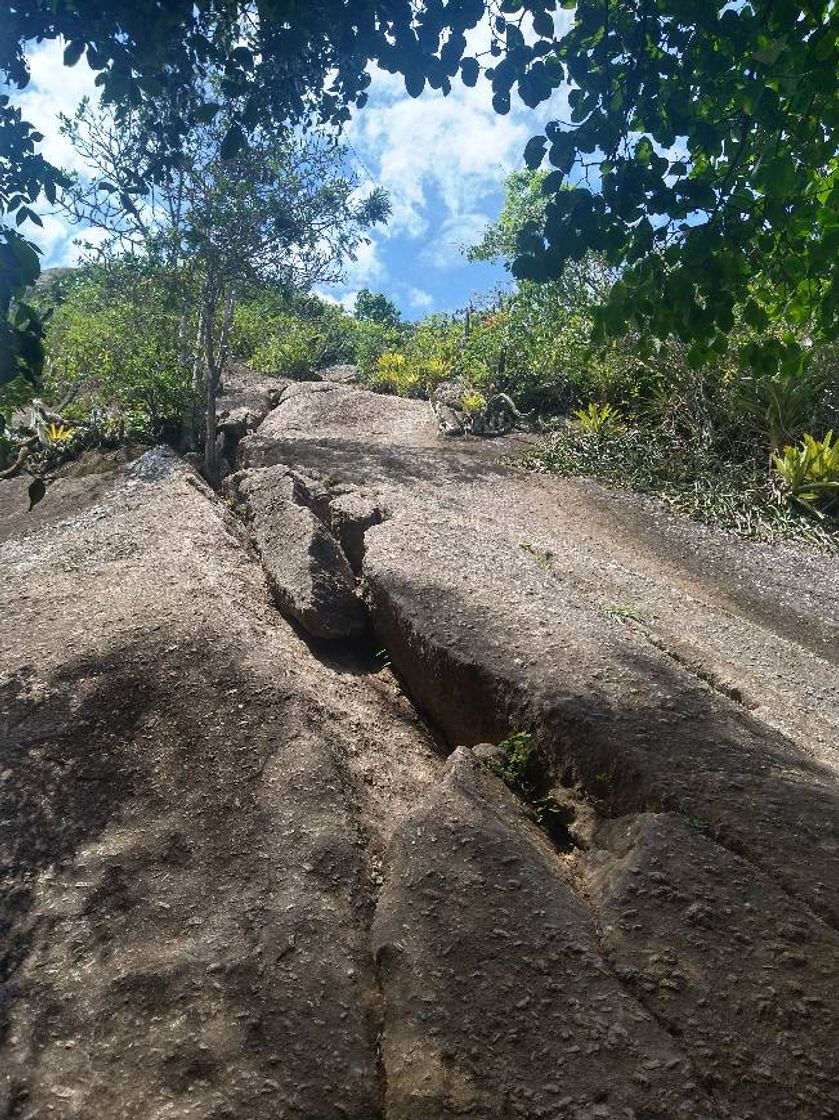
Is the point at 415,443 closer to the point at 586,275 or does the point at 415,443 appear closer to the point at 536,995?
the point at 586,275

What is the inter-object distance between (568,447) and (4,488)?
653 cm

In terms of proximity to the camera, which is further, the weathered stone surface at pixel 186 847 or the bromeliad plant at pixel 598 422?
the bromeliad plant at pixel 598 422

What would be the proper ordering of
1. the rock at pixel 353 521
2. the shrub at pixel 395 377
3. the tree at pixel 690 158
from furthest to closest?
1. the shrub at pixel 395 377
2. the rock at pixel 353 521
3. the tree at pixel 690 158

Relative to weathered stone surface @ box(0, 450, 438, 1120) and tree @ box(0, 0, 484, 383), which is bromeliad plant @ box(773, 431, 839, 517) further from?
tree @ box(0, 0, 484, 383)

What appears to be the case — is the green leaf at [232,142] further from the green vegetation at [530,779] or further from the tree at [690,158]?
the green vegetation at [530,779]

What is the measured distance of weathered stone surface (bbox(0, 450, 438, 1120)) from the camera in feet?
7.81

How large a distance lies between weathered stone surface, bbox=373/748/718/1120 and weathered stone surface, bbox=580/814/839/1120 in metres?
0.08

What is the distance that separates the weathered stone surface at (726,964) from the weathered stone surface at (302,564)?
283cm

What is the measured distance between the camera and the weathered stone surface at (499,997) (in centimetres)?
215

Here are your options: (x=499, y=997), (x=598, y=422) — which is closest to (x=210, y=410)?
(x=598, y=422)

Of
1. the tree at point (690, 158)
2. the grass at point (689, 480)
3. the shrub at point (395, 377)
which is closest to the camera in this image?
the tree at point (690, 158)

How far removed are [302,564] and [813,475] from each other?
5806 mm

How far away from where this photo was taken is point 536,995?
7.91 feet

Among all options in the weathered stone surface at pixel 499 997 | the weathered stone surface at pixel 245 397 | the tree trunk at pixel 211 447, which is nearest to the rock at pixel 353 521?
the tree trunk at pixel 211 447
